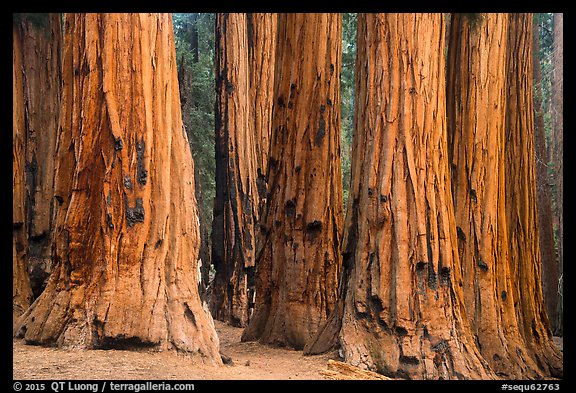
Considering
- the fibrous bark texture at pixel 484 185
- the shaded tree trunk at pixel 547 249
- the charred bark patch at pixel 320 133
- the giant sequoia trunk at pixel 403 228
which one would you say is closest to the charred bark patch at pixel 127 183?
the giant sequoia trunk at pixel 403 228

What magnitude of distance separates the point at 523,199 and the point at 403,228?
13.4 feet

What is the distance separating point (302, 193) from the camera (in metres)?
10.2

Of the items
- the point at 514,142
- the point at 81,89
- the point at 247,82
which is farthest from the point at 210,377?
the point at 247,82

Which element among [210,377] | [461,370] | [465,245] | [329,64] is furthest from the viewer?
[329,64]

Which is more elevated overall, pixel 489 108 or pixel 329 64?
pixel 329 64

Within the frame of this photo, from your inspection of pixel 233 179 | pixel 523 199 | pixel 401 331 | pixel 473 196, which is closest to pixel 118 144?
pixel 401 331

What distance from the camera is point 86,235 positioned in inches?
274

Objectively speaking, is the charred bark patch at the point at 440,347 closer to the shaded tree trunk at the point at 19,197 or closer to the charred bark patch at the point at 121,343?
the charred bark patch at the point at 121,343

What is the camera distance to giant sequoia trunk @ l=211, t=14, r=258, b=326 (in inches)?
579

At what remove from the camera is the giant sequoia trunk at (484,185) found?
31.6 feet

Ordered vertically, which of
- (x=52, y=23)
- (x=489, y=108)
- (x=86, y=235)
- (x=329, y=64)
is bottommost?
(x=86, y=235)

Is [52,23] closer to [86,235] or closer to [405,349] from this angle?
[86,235]

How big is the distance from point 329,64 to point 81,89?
14.6 feet

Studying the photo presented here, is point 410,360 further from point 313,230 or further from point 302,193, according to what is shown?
point 302,193
